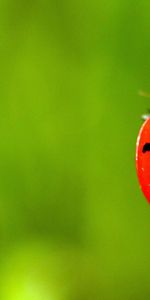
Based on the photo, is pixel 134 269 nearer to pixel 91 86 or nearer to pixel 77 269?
pixel 77 269

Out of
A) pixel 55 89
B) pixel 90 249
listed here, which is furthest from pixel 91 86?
pixel 90 249

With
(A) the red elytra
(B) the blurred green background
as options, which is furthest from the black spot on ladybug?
(B) the blurred green background

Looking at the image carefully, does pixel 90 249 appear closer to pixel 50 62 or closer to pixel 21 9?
pixel 50 62

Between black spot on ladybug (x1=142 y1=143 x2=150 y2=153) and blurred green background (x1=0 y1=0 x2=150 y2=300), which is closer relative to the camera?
black spot on ladybug (x1=142 y1=143 x2=150 y2=153)

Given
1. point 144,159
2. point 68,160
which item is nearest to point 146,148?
point 144,159

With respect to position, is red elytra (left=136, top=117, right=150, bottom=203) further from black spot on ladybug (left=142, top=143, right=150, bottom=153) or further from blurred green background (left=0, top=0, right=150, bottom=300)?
blurred green background (left=0, top=0, right=150, bottom=300)

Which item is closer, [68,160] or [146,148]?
[146,148]

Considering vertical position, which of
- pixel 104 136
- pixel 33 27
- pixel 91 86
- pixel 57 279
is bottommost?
pixel 57 279

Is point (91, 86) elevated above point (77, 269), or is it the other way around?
point (91, 86)

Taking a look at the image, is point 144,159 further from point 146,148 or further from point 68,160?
point 68,160
